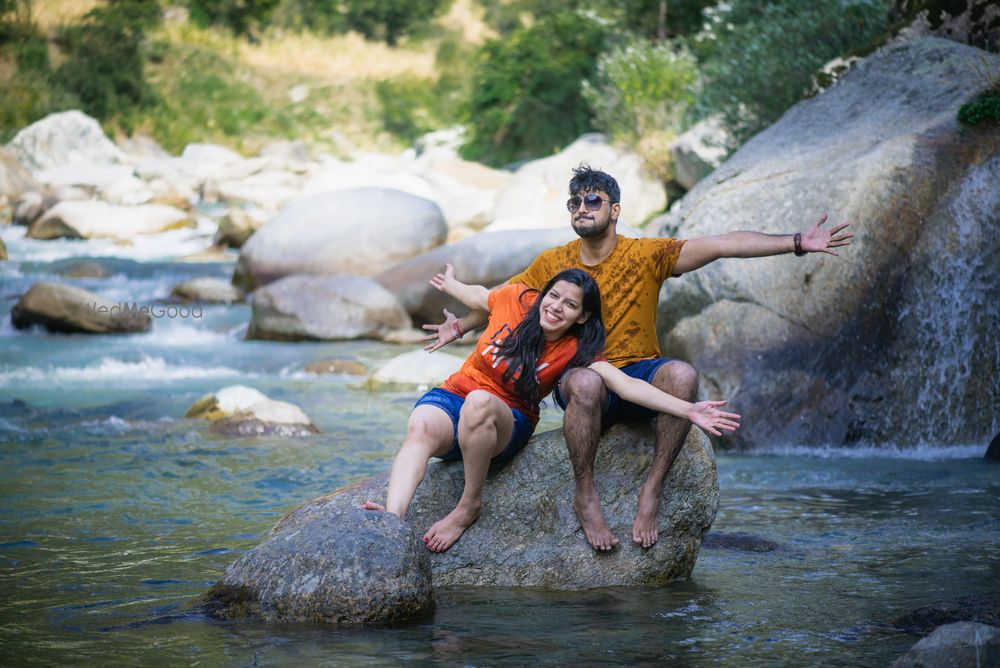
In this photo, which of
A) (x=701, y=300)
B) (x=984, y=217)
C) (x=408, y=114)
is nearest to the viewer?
Answer: (x=984, y=217)

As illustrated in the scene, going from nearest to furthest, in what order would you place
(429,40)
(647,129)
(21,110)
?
(647,129), (21,110), (429,40)

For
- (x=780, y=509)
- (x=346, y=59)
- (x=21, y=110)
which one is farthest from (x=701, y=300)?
(x=346, y=59)

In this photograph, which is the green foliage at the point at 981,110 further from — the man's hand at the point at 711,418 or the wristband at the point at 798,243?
the man's hand at the point at 711,418

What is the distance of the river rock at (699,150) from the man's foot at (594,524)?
10394 millimetres

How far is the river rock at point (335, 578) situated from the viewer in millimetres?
4418

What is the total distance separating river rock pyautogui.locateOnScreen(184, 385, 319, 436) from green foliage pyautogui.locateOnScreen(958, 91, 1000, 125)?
551cm

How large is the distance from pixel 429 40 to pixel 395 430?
37052mm

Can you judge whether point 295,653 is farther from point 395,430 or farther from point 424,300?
point 424,300

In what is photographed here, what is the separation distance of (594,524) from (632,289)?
1086 millimetres

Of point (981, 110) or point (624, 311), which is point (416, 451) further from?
point (981, 110)

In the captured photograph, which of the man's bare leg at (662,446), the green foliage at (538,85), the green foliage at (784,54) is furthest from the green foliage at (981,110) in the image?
the green foliage at (538,85)

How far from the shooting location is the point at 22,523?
6.32m

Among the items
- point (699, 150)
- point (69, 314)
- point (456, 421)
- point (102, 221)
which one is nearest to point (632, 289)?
point (456, 421)

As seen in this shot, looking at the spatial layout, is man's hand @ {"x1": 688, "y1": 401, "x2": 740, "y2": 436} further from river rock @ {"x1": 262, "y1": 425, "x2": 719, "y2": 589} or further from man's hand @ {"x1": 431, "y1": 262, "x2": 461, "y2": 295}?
man's hand @ {"x1": 431, "y1": 262, "x2": 461, "y2": 295}
